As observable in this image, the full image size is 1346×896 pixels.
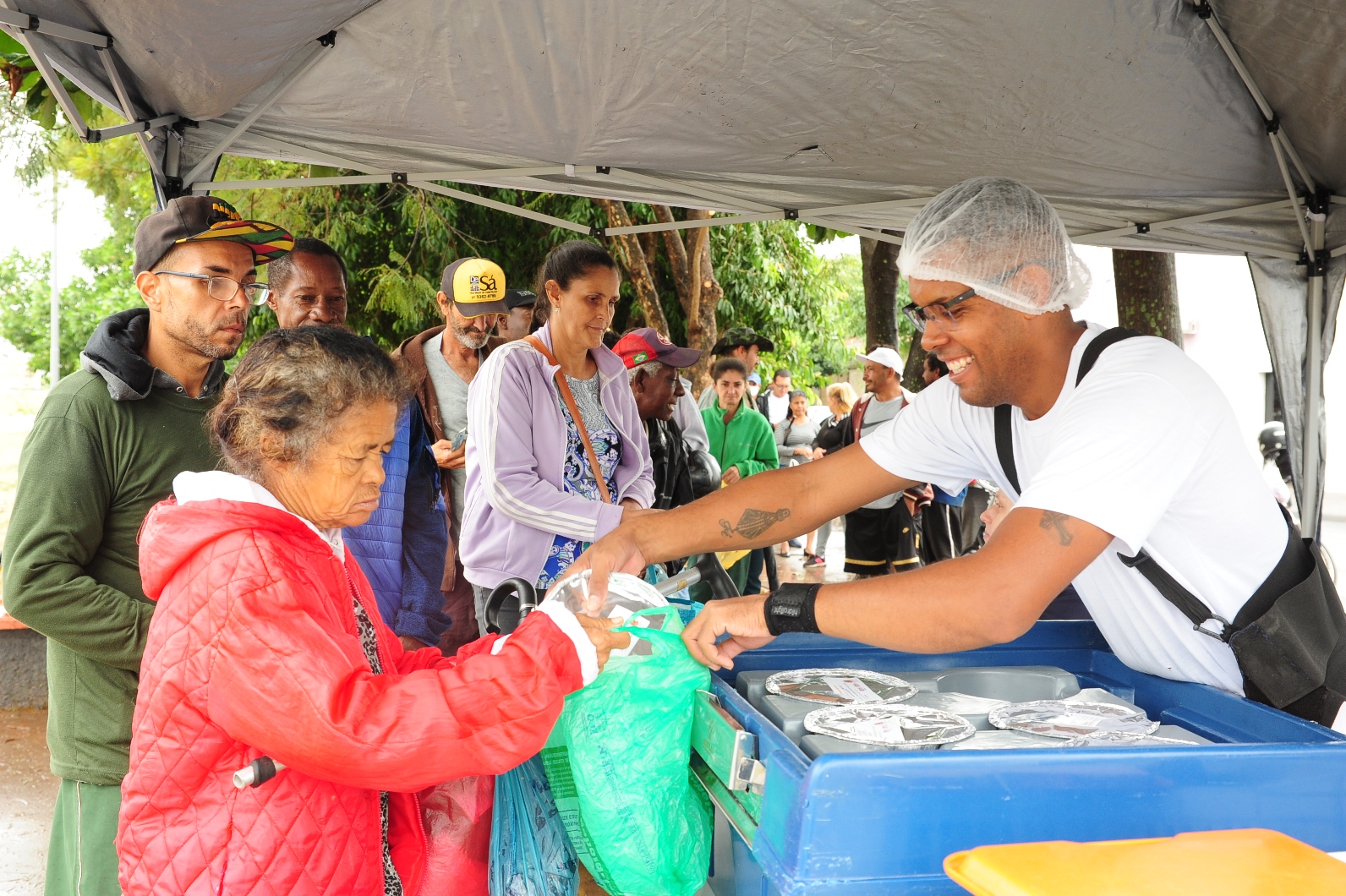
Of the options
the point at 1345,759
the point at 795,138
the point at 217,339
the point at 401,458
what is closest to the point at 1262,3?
the point at 795,138

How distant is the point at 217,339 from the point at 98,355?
0.86ft

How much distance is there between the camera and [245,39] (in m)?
3.05

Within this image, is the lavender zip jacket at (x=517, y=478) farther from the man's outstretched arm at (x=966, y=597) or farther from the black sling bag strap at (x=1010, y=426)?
the man's outstretched arm at (x=966, y=597)

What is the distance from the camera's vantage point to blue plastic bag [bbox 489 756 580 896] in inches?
68.1

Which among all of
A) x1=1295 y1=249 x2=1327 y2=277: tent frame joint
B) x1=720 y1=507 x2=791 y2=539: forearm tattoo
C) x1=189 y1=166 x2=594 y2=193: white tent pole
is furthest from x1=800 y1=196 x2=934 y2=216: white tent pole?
x1=720 y1=507 x2=791 y2=539: forearm tattoo

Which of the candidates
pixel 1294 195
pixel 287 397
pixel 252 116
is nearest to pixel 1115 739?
pixel 287 397

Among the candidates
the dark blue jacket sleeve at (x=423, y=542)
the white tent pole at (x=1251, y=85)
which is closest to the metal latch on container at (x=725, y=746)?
the dark blue jacket sleeve at (x=423, y=542)

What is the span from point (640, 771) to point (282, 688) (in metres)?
0.57

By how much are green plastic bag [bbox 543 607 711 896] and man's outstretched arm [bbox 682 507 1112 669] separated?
11 cm

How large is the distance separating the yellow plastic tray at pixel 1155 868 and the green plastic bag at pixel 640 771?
61 centimetres

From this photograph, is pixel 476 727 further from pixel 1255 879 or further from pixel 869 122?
pixel 869 122

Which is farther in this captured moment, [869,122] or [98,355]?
[869,122]

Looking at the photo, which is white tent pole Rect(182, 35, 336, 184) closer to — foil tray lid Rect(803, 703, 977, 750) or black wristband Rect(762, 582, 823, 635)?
black wristband Rect(762, 582, 823, 635)

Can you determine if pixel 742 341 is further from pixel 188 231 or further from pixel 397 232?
pixel 188 231
